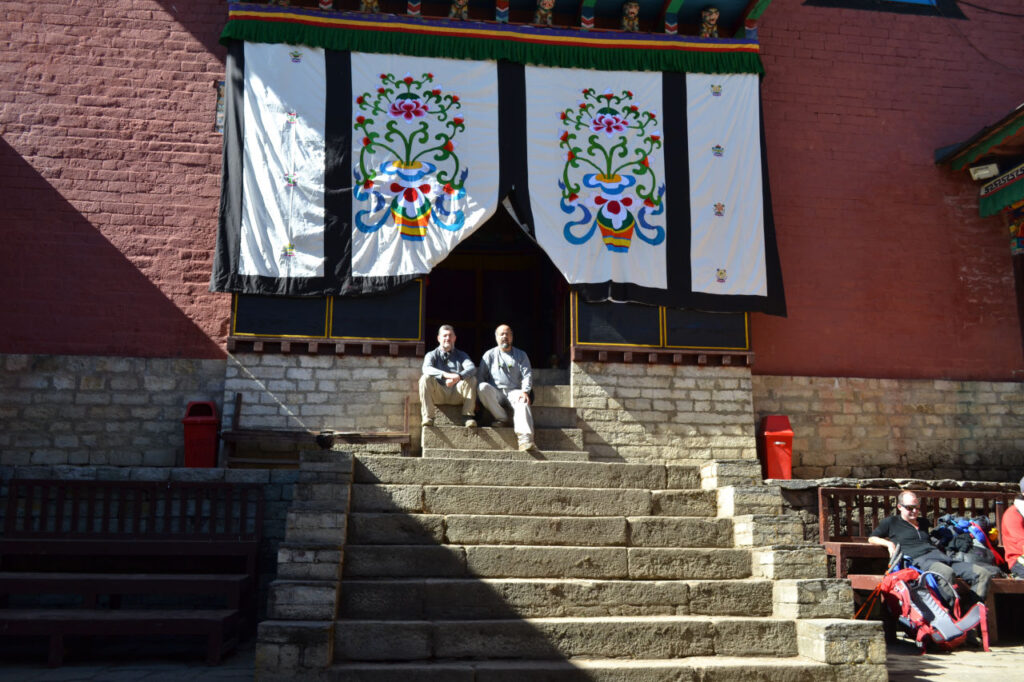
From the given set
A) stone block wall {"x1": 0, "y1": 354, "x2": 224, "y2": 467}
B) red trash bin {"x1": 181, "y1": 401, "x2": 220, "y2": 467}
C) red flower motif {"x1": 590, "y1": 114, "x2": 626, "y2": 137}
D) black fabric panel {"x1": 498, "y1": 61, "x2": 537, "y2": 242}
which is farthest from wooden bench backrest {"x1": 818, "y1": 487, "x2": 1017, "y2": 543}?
stone block wall {"x1": 0, "y1": 354, "x2": 224, "y2": 467}

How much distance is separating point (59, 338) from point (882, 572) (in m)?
7.68

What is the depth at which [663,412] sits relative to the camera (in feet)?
30.5

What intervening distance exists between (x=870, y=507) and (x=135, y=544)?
6.34 metres

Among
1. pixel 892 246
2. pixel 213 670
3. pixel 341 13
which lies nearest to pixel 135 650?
pixel 213 670

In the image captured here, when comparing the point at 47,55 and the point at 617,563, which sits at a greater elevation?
the point at 47,55

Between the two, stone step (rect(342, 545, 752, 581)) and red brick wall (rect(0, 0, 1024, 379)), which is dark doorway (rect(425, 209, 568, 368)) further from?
stone step (rect(342, 545, 752, 581))

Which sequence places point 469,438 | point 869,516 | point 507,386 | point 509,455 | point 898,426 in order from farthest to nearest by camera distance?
point 898,426
point 869,516
point 507,386
point 469,438
point 509,455

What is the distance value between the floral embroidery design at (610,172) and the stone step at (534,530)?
11.5 feet

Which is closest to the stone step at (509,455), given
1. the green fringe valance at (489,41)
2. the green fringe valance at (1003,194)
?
the green fringe valance at (489,41)

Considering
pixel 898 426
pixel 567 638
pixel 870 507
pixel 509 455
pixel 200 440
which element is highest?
pixel 898 426

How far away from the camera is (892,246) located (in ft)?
33.7

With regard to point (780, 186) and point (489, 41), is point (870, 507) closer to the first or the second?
point (780, 186)

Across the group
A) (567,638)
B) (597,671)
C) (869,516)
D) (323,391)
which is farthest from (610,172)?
(597,671)

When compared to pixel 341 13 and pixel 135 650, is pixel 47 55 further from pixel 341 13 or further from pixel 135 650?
pixel 135 650
